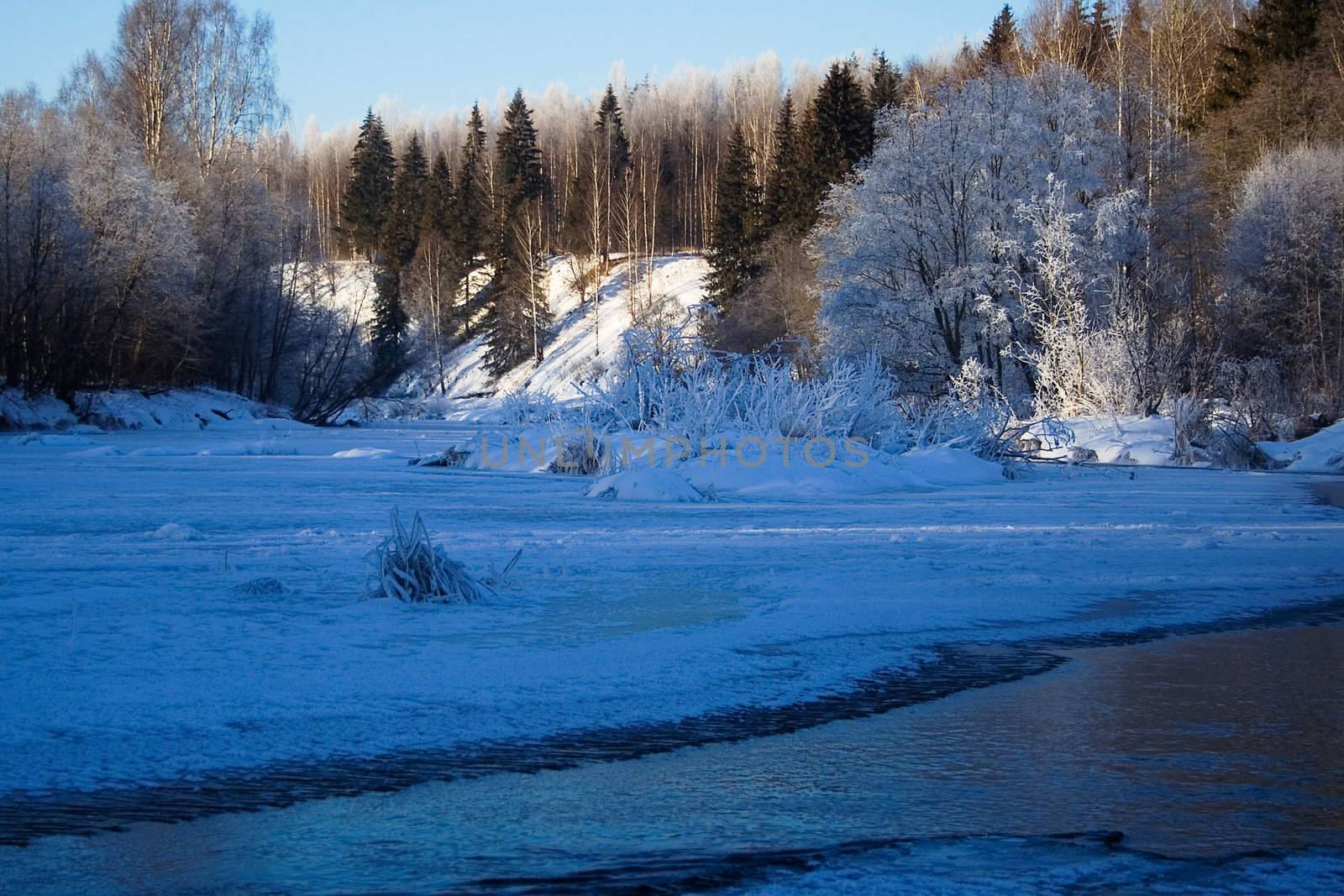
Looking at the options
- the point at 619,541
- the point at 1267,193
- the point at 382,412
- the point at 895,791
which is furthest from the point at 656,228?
the point at 895,791

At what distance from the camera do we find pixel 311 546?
7.62 metres

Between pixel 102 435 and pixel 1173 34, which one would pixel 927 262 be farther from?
pixel 102 435

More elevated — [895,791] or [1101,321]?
[1101,321]

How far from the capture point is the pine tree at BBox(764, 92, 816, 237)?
49.5m

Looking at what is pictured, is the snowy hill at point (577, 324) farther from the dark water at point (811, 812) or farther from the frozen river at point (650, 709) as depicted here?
the dark water at point (811, 812)

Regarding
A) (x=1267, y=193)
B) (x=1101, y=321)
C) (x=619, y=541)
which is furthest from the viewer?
(x=1267, y=193)

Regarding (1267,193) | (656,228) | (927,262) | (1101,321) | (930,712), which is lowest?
(930,712)

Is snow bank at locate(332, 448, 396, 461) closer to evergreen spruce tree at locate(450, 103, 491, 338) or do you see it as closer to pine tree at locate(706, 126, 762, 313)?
pine tree at locate(706, 126, 762, 313)

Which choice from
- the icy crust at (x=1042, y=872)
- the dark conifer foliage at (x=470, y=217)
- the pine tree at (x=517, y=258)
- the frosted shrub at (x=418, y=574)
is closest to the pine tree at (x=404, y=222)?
the dark conifer foliage at (x=470, y=217)

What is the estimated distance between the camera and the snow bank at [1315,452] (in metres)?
18.5

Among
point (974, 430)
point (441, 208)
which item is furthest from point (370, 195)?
point (974, 430)

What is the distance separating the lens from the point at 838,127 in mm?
50844

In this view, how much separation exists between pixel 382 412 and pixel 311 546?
125ft

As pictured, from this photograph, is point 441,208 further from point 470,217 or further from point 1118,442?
point 1118,442
